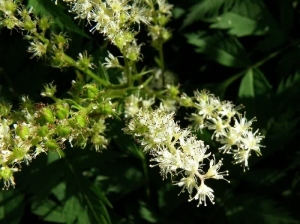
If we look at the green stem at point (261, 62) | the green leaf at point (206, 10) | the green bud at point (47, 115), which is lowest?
the green bud at point (47, 115)

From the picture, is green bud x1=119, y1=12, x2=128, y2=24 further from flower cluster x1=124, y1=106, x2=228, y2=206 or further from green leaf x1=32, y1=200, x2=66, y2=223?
green leaf x1=32, y1=200, x2=66, y2=223

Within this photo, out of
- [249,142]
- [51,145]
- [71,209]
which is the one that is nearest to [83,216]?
[71,209]

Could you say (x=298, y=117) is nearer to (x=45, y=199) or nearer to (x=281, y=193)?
(x=281, y=193)

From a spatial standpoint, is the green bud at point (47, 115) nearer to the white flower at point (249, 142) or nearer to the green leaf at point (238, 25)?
the white flower at point (249, 142)

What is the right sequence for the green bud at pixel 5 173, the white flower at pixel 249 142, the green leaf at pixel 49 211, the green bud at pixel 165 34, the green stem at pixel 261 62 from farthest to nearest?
the green stem at pixel 261 62 < the green leaf at pixel 49 211 < the green bud at pixel 165 34 < the white flower at pixel 249 142 < the green bud at pixel 5 173

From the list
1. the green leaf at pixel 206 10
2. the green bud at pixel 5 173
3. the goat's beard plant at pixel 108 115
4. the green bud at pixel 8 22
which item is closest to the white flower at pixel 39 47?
the goat's beard plant at pixel 108 115

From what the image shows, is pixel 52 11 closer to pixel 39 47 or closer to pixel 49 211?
pixel 39 47
